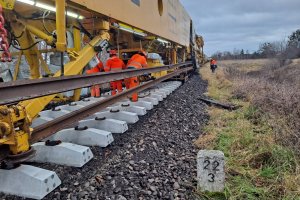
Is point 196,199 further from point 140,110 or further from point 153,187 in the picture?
point 140,110

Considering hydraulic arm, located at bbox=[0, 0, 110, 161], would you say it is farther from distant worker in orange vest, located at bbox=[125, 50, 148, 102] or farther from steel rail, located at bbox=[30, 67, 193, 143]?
distant worker in orange vest, located at bbox=[125, 50, 148, 102]

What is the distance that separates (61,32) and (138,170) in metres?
1.89

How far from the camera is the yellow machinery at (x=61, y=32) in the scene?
255 centimetres

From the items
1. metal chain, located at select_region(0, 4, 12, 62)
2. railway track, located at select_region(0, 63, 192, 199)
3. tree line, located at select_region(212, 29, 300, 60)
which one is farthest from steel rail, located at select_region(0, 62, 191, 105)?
tree line, located at select_region(212, 29, 300, 60)

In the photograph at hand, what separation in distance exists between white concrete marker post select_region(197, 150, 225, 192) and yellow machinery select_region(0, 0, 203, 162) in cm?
159

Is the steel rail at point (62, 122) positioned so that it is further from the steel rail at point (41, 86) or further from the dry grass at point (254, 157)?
the dry grass at point (254, 157)

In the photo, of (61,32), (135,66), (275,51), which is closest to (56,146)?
(61,32)

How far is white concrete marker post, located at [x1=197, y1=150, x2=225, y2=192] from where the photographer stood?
2781 mm

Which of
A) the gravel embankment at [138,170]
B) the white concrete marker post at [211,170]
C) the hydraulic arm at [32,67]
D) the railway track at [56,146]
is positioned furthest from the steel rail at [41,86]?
the white concrete marker post at [211,170]

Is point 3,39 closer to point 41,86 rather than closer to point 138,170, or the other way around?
point 41,86

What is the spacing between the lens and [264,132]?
5059mm

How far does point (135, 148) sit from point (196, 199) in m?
1.19

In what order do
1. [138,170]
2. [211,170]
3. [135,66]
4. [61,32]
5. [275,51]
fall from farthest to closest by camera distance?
1. [275,51]
2. [135,66]
3. [61,32]
4. [138,170]
5. [211,170]

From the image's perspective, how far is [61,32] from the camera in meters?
3.60
